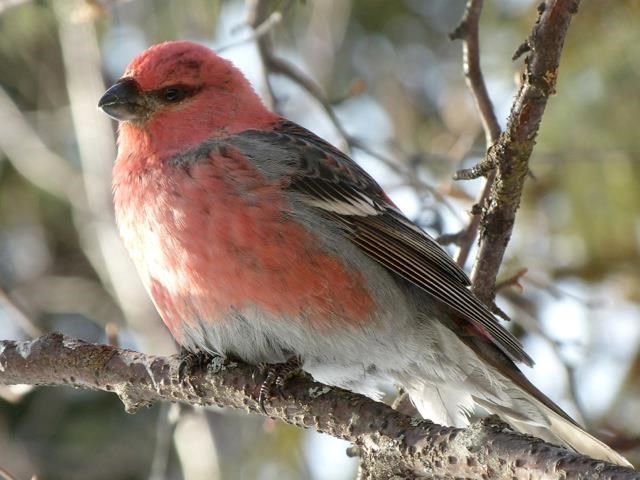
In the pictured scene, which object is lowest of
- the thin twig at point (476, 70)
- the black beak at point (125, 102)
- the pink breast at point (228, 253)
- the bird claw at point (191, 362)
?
the bird claw at point (191, 362)

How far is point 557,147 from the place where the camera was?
21.0 ft

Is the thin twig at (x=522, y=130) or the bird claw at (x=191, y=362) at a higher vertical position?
the thin twig at (x=522, y=130)

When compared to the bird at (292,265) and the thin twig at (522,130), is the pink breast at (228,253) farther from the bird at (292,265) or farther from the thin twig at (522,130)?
the thin twig at (522,130)

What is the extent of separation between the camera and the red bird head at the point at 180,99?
4.37 metres

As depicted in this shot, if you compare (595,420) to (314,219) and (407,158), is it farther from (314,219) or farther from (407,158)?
(314,219)

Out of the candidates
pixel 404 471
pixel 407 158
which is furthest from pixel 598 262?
pixel 404 471

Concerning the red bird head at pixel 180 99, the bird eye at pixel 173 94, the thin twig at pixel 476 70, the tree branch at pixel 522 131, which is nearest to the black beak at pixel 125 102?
the red bird head at pixel 180 99

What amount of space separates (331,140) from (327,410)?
4000 mm

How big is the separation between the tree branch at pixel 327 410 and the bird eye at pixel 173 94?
1302mm

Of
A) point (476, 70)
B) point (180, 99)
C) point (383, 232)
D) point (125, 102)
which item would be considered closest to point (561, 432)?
point (383, 232)

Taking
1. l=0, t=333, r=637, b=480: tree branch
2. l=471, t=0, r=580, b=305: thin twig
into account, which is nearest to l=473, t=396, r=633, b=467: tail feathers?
l=471, t=0, r=580, b=305: thin twig

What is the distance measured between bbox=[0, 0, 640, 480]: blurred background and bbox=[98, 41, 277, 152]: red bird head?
0.71ft

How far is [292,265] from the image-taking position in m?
3.82

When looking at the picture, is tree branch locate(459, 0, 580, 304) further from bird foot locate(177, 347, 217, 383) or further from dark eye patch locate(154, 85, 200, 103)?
dark eye patch locate(154, 85, 200, 103)
